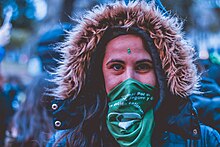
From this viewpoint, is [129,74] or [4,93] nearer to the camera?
[129,74]

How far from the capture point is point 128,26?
2703mm

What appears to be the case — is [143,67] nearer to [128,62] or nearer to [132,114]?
[128,62]

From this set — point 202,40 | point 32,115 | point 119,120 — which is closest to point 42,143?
point 32,115

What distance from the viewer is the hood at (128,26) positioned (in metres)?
2.68

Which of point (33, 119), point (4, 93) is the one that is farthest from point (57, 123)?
point (4, 93)

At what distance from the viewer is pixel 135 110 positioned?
8.72 feet

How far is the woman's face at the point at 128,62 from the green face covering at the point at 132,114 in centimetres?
4

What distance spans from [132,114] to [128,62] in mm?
304

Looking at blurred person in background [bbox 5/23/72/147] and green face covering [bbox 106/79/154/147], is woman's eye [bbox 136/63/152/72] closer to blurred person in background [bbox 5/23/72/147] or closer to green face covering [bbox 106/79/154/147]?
green face covering [bbox 106/79/154/147]

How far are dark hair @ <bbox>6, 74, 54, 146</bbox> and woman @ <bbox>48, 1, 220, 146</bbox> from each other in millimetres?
1014

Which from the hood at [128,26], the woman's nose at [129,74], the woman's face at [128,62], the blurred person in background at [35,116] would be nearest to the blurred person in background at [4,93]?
the blurred person in background at [35,116]

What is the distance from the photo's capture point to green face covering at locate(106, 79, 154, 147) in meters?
2.60

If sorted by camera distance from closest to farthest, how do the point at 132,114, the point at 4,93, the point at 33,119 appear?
the point at 132,114 → the point at 33,119 → the point at 4,93

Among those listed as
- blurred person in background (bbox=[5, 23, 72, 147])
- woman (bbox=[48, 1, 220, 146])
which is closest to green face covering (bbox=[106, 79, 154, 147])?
woman (bbox=[48, 1, 220, 146])
